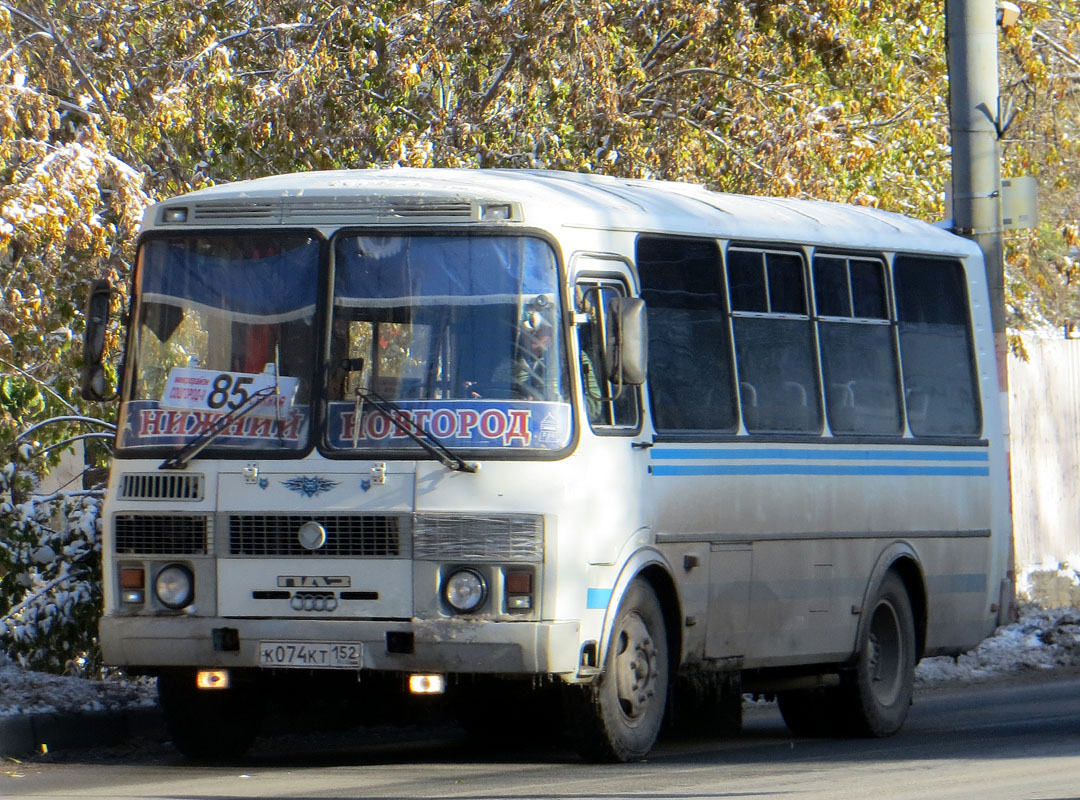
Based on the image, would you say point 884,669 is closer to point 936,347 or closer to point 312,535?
point 936,347

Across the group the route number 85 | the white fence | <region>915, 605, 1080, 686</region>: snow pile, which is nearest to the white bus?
the route number 85

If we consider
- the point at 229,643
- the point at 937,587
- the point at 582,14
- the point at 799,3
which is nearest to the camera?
the point at 229,643

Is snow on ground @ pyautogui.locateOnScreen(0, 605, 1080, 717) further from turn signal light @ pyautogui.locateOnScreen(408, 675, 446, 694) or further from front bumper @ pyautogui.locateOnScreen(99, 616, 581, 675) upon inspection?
turn signal light @ pyautogui.locateOnScreen(408, 675, 446, 694)

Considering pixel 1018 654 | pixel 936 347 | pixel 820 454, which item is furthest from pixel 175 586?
pixel 1018 654

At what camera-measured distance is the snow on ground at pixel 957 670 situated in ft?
34.0

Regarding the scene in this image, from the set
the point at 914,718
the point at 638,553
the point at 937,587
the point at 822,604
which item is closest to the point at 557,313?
the point at 638,553

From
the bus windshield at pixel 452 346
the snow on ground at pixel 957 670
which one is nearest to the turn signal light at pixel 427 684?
the bus windshield at pixel 452 346

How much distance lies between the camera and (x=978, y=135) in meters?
14.9

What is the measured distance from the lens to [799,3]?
17250 mm

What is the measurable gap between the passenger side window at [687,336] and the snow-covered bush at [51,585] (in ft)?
11.8

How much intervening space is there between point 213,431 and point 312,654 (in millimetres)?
1111

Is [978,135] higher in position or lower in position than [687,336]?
higher

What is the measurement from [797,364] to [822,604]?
130 centimetres

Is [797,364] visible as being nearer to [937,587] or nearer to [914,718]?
[937,587]
